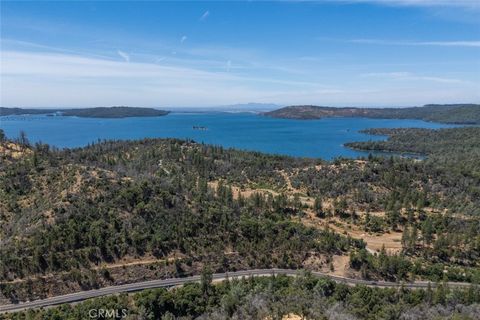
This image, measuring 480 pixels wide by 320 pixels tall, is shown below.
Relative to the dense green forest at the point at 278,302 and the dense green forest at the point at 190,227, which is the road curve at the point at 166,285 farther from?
the dense green forest at the point at 278,302

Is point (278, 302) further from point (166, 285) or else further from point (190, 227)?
point (190, 227)

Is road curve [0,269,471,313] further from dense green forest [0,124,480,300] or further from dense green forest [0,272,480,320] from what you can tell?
dense green forest [0,272,480,320]

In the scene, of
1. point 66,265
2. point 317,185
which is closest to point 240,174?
point 317,185

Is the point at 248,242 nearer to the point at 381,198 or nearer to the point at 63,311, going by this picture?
the point at 63,311

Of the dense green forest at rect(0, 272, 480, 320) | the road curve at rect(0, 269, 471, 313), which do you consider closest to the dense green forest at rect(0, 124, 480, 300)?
the road curve at rect(0, 269, 471, 313)

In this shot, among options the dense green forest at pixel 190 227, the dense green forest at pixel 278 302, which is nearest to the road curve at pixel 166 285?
the dense green forest at pixel 190 227
